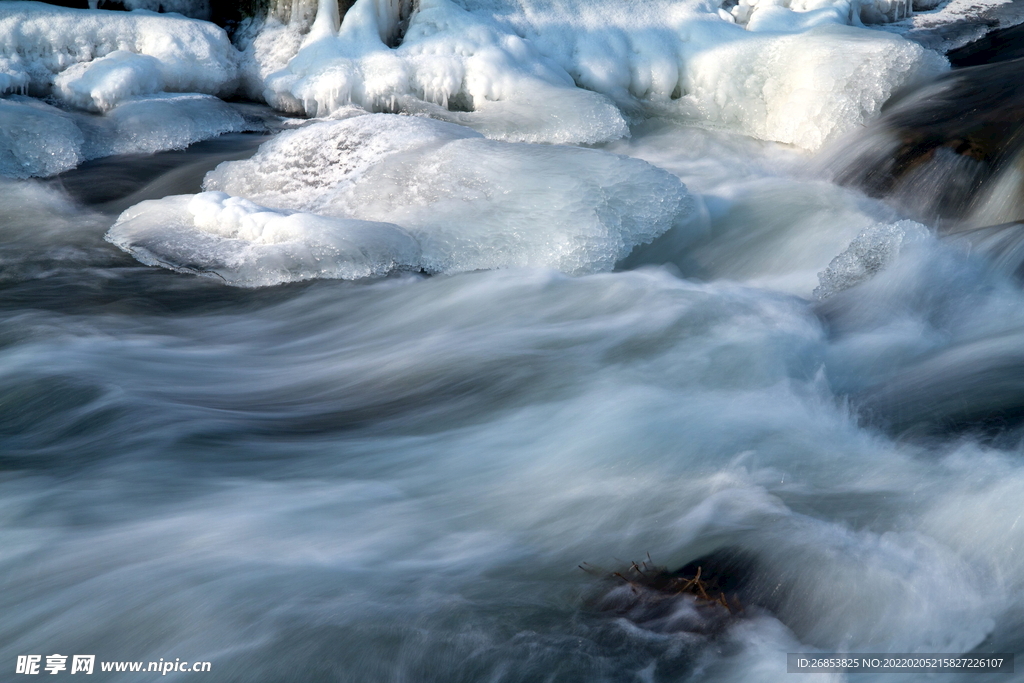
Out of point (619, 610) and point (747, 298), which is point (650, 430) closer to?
point (619, 610)

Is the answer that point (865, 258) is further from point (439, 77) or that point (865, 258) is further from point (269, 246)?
point (439, 77)

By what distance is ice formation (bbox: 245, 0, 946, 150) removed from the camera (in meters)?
5.64

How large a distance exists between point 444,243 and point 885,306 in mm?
2057

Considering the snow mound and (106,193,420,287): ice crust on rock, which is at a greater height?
the snow mound

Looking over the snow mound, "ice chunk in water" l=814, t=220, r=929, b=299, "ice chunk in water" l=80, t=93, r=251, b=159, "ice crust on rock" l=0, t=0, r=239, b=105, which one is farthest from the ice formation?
"ice chunk in water" l=814, t=220, r=929, b=299

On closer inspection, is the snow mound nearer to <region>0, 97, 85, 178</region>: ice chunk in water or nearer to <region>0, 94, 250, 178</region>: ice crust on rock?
<region>0, 94, 250, 178</region>: ice crust on rock

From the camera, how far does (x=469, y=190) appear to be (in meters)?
4.33

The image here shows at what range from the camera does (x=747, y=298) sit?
3.87 m

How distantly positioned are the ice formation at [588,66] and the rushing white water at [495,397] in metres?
0.07

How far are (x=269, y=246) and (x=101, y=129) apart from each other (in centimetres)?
258

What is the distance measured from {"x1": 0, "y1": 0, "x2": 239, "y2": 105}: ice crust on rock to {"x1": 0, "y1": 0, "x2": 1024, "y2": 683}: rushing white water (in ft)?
0.38

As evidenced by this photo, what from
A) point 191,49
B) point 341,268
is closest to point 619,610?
point 341,268

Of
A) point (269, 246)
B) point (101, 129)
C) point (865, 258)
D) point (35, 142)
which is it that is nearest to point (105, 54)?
point (101, 129)

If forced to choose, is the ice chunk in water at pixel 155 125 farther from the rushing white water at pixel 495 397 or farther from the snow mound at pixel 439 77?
the snow mound at pixel 439 77
